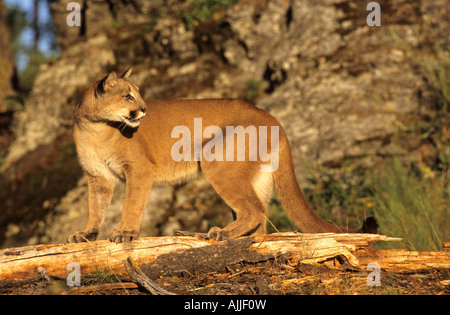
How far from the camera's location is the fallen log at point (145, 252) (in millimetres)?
3791

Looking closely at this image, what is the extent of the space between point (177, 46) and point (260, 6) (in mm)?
1811

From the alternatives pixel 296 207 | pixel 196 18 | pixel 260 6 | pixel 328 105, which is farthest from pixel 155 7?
pixel 296 207

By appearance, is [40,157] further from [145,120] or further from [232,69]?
[145,120]

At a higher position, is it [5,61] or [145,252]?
[5,61]

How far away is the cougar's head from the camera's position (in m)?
4.48

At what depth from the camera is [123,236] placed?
4.04 m

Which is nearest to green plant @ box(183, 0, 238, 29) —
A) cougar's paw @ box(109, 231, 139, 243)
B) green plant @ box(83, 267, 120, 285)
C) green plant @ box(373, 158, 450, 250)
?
green plant @ box(373, 158, 450, 250)

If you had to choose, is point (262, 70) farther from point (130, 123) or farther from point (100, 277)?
point (100, 277)

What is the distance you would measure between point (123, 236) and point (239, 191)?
1.16 metres

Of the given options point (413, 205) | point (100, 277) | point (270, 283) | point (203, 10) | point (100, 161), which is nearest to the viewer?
point (270, 283)

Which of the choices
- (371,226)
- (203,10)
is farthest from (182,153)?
(203,10)

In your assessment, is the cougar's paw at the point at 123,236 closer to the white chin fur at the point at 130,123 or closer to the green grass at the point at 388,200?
the white chin fur at the point at 130,123

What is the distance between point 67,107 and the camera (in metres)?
9.41

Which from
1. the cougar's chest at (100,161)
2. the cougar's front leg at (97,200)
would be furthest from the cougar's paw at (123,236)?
the cougar's chest at (100,161)
